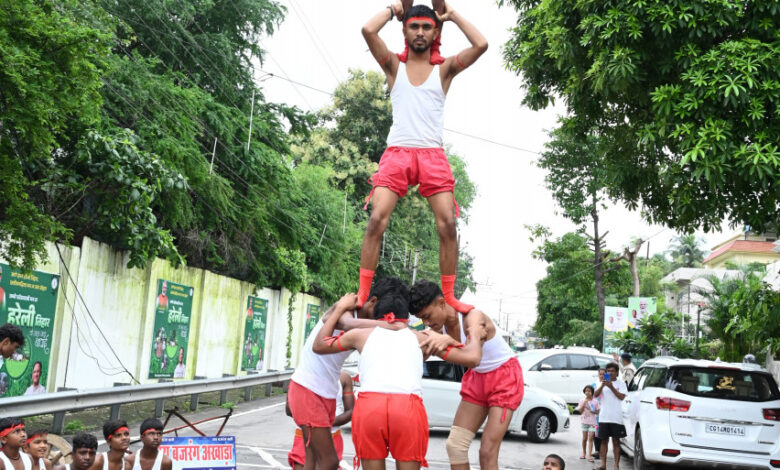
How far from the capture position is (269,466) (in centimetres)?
1030

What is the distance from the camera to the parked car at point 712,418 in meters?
10.4

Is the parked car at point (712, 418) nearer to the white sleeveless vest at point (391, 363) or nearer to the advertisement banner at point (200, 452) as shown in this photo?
the advertisement banner at point (200, 452)

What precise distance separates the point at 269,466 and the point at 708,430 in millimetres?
5910

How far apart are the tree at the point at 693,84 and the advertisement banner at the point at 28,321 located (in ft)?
29.3

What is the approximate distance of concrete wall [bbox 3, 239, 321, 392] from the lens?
46.9 feet

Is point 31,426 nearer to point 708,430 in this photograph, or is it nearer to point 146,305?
point 146,305

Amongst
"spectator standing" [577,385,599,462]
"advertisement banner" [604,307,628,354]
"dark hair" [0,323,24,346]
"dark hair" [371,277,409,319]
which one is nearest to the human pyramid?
"dark hair" [371,277,409,319]

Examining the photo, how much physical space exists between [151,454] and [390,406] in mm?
2831

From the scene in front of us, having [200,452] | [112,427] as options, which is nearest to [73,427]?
[200,452]

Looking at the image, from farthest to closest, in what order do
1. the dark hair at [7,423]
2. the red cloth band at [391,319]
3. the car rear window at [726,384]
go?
the car rear window at [726,384] → the dark hair at [7,423] → the red cloth band at [391,319]

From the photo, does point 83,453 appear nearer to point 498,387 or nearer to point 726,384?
point 498,387

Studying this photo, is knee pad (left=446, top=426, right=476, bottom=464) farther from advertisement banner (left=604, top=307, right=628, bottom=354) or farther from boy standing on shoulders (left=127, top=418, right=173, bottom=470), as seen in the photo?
advertisement banner (left=604, top=307, right=628, bottom=354)

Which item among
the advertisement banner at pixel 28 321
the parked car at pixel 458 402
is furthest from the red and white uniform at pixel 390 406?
the parked car at pixel 458 402

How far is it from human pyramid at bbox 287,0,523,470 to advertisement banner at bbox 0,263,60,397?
7.57 metres
